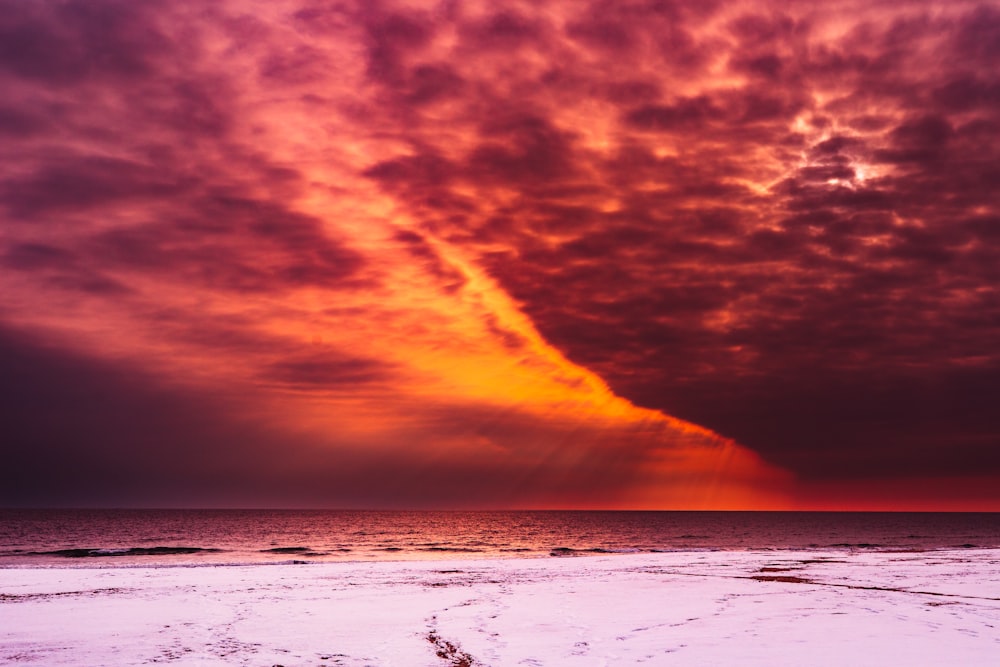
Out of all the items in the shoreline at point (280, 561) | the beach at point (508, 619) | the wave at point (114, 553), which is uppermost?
the beach at point (508, 619)

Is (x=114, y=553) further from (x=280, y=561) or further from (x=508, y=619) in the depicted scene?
(x=508, y=619)

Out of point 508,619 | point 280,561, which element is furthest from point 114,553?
point 508,619

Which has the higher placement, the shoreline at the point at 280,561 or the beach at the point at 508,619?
the beach at the point at 508,619

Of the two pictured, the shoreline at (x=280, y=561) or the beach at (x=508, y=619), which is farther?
the shoreline at (x=280, y=561)

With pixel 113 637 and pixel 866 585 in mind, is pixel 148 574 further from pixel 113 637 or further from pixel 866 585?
pixel 866 585

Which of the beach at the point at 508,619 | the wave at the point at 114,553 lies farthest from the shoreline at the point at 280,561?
the beach at the point at 508,619

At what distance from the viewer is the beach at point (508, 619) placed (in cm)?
1488

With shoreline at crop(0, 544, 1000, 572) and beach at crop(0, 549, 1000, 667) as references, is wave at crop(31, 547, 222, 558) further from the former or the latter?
beach at crop(0, 549, 1000, 667)

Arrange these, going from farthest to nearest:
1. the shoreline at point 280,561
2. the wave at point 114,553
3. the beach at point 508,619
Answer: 1. the wave at point 114,553
2. the shoreline at point 280,561
3. the beach at point 508,619

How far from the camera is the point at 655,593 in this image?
25688 mm

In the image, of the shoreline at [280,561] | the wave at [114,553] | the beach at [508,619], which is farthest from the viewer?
the wave at [114,553]

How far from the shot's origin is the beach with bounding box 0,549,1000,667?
1488cm

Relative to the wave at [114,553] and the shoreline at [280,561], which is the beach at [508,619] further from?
the wave at [114,553]

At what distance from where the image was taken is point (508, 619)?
19.3m
